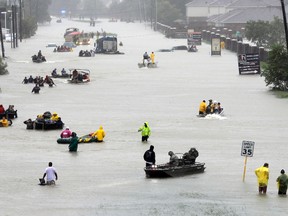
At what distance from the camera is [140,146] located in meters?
49.8

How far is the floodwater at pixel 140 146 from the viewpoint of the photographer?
35938mm

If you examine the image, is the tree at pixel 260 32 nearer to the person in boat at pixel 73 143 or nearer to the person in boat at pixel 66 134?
the person in boat at pixel 66 134

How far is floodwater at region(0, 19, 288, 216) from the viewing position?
35.9 meters

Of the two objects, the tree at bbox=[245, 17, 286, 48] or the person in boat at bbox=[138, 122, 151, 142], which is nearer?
the person in boat at bbox=[138, 122, 151, 142]

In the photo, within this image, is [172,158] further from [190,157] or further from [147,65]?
[147,65]

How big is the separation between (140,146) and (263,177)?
13452 mm

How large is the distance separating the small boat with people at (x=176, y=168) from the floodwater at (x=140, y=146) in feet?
1.04

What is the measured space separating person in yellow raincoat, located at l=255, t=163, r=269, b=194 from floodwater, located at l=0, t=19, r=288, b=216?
0.44 meters

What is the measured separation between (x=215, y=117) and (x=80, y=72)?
33.2 meters

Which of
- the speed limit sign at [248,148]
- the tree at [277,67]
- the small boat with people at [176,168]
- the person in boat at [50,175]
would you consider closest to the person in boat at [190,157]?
the small boat with people at [176,168]

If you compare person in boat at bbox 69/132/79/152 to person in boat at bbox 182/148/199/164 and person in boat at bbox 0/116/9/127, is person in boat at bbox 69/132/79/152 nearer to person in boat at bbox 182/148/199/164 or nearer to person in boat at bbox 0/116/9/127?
person in boat at bbox 182/148/199/164

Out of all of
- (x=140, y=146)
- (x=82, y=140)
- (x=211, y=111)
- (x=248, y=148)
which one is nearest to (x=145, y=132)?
(x=140, y=146)

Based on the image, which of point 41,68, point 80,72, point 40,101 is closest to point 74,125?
point 40,101

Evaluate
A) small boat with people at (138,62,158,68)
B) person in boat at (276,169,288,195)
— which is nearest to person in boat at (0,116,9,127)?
person in boat at (276,169,288,195)
